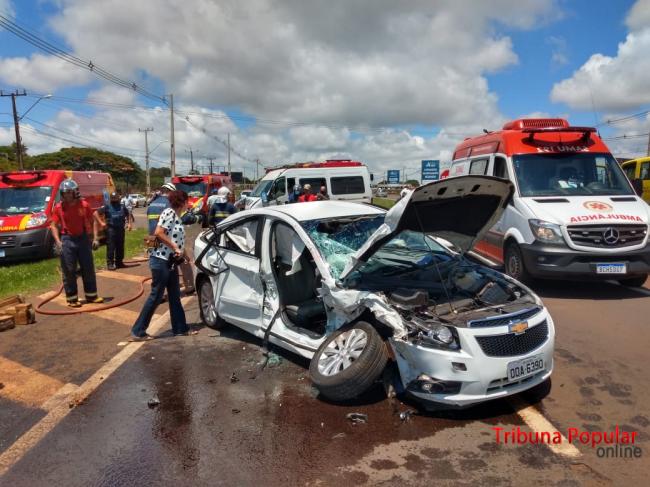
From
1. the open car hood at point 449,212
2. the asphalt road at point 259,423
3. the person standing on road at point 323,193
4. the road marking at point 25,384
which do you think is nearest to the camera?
the asphalt road at point 259,423

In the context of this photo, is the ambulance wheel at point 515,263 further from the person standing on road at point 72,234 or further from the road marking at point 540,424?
the person standing on road at point 72,234

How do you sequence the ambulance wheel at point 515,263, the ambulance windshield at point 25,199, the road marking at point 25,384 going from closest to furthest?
the road marking at point 25,384
the ambulance wheel at point 515,263
the ambulance windshield at point 25,199

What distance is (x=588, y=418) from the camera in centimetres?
368

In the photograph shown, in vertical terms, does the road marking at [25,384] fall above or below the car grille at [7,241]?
below

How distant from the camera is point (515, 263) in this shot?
7.84 metres

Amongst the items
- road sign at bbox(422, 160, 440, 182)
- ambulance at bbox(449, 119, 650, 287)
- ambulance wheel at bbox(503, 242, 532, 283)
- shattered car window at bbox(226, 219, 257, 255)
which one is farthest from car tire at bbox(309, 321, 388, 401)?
road sign at bbox(422, 160, 440, 182)

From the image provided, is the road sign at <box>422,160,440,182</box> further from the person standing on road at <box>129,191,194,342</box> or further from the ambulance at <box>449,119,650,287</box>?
the person standing on road at <box>129,191,194,342</box>

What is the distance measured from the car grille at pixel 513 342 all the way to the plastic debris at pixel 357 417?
1.02m

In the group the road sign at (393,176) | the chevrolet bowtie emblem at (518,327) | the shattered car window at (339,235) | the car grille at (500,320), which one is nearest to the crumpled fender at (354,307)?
the shattered car window at (339,235)

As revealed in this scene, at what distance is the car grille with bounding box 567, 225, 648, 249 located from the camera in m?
7.02

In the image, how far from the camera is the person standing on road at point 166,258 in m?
5.66

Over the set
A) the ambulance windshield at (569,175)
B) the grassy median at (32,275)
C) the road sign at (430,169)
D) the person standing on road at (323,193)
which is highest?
the road sign at (430,169)

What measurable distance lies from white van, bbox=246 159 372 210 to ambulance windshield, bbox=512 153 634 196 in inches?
351

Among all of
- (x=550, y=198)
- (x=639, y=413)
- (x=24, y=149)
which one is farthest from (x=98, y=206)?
(x=24, y=149)
